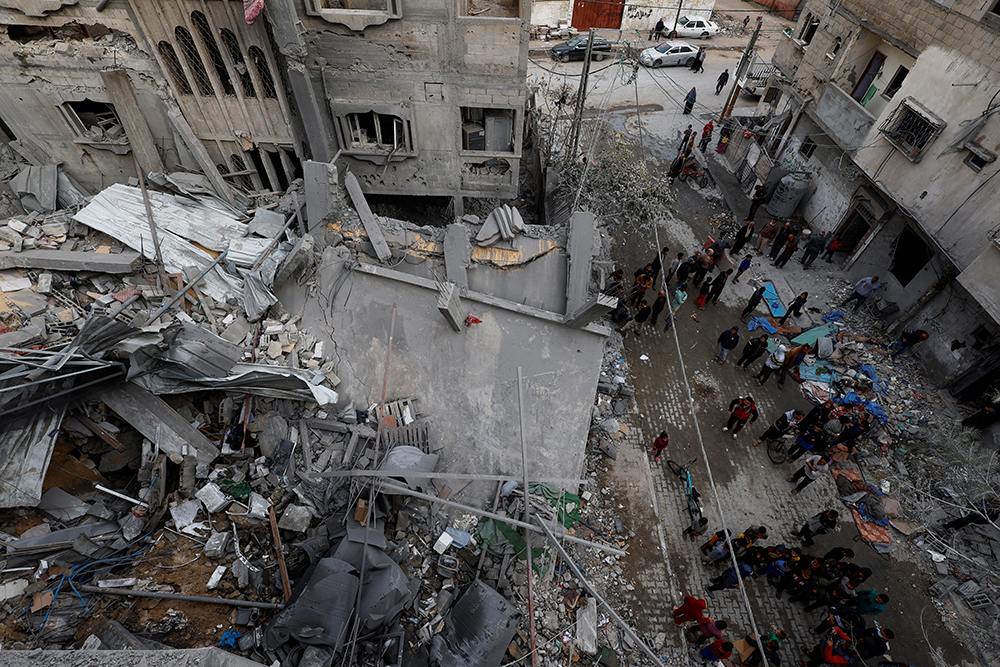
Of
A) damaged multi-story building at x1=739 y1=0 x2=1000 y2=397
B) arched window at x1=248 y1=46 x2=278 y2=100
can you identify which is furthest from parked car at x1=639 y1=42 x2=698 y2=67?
arched window at x1=248 y1=46 x2=278 y2=100

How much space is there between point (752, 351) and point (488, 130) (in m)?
9.74

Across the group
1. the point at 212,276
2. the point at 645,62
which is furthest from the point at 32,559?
the point at 645,62

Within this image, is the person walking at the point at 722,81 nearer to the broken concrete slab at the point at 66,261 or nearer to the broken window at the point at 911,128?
the broken window at the point at 911,128

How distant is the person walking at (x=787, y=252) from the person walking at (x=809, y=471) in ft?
25.1

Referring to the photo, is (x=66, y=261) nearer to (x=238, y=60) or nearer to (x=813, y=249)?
(x=238, y=60)

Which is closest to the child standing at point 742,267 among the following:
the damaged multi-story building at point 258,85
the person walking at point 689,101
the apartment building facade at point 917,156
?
the apartment building facade at point 917,156

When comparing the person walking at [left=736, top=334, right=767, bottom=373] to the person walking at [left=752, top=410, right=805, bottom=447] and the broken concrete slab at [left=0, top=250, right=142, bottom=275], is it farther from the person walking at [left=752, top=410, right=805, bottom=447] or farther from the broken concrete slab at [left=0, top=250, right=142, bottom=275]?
the broken concrete slab at [left=0, top=250, right=142, bottom=275]

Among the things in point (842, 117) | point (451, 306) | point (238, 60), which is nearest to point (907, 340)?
point (842, 117)

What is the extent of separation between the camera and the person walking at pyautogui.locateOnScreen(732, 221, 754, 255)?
16.0 meters

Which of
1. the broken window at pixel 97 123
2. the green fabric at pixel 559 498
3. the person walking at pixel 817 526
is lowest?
the person walking at pixel 817 526

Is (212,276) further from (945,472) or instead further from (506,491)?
(945,472)

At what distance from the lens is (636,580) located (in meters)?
9.35

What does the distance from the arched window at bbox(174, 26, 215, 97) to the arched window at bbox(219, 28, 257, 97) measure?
2.27ft

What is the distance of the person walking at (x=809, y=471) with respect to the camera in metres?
10.5
